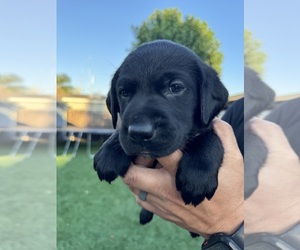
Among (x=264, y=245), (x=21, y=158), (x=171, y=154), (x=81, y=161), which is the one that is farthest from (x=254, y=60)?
(x=21, y=158)

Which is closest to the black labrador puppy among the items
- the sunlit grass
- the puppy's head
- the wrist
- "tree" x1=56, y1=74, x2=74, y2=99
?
the puppy's head

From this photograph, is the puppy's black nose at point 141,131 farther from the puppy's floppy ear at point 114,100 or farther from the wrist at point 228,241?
the wrist at point 228,241

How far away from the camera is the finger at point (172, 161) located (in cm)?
86

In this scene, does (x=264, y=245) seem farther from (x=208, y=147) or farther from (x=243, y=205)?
(x=208, y=147)

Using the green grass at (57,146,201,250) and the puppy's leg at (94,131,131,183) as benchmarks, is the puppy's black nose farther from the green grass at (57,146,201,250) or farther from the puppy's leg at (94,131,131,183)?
the green grass at (57,146,201,250)

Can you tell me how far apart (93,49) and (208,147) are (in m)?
0.42

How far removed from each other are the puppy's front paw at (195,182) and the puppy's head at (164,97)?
0.05 meters

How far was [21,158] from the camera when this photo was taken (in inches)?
45.1

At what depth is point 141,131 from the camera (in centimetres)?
76

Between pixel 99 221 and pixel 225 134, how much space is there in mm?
517

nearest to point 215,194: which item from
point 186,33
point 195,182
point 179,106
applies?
point 195,182

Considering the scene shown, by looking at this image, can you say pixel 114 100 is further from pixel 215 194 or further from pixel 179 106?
pixel 215 194

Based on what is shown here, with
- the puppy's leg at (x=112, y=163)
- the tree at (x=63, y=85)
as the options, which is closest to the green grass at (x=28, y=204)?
the tree at (x=63, y=85)

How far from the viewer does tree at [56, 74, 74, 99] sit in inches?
44.0
